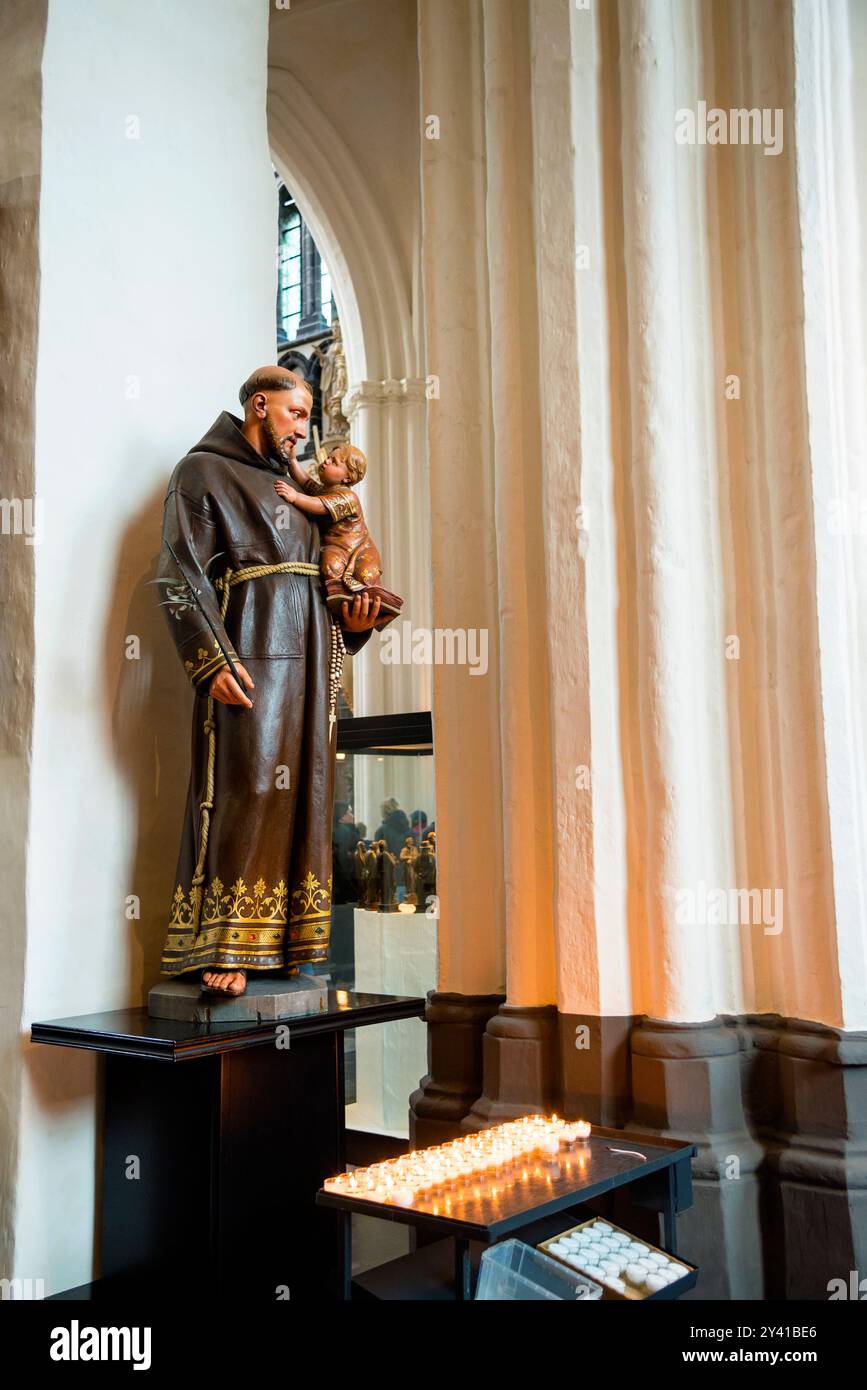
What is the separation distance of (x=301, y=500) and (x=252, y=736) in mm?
752

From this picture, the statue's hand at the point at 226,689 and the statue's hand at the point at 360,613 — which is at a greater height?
the statue's hand at the point at 360,613

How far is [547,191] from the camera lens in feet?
12.7

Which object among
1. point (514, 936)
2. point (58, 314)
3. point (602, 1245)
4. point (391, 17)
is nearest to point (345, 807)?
point (514, 936)

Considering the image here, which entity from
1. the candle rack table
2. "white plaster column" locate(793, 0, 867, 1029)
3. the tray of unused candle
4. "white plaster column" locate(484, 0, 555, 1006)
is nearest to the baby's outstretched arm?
"white plaster column" locate(484, 0, 555, 1006)

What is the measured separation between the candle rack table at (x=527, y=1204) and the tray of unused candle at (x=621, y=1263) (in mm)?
18

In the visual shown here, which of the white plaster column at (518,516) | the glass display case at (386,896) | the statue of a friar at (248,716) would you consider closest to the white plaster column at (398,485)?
the glass display case at (386,896)

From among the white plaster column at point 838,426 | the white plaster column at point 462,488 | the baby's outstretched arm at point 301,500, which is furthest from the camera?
the white plaster column at point 462,488

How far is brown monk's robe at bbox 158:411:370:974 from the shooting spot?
3311mm

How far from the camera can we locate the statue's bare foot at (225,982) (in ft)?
10.7

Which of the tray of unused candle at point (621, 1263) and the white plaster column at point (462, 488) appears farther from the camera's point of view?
the white plaster column at point (462, 488)

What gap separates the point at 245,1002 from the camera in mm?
3260

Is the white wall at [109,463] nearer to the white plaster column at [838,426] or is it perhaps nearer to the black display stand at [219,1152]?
the black display stand at [219,1152]

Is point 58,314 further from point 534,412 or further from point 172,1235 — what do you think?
point 172,1235
